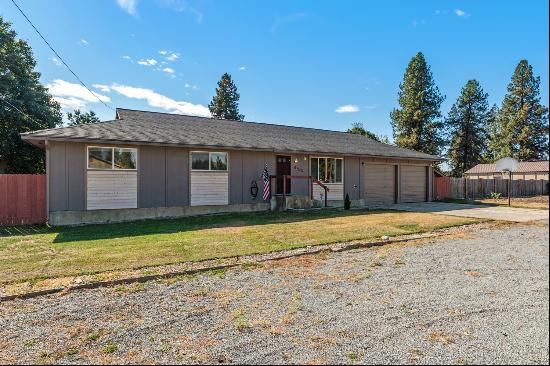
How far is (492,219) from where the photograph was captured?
1017 centimetres

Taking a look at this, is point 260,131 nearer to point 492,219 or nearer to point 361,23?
point 492,219

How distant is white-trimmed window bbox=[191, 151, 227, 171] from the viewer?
12.3 meters

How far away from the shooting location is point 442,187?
2011 cm

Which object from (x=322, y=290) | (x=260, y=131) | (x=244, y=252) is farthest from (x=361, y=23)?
(x=260, y=131)

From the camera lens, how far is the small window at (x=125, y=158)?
11.0 metres

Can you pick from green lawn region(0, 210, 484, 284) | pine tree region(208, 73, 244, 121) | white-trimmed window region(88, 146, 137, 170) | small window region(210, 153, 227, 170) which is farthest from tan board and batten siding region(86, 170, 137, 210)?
pine tree region(208, 73, 244, 121)

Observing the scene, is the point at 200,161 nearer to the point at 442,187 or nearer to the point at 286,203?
the point at 286,203

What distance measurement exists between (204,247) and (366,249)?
10.6ft

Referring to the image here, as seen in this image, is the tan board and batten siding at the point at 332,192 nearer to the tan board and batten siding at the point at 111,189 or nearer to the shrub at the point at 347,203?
the shrub at the point at 347,203

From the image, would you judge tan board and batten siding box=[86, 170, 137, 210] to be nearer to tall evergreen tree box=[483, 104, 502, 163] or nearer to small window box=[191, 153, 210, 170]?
small window box=[191, 153, 210, 170]

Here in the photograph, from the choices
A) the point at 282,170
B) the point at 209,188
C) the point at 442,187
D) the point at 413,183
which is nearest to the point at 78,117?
the point at 209,188

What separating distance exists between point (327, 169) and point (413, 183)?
19.0ft

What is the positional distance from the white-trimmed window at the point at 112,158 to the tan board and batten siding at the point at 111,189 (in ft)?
0.55

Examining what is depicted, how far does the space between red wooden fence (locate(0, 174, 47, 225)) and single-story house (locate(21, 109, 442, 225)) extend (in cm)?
96
